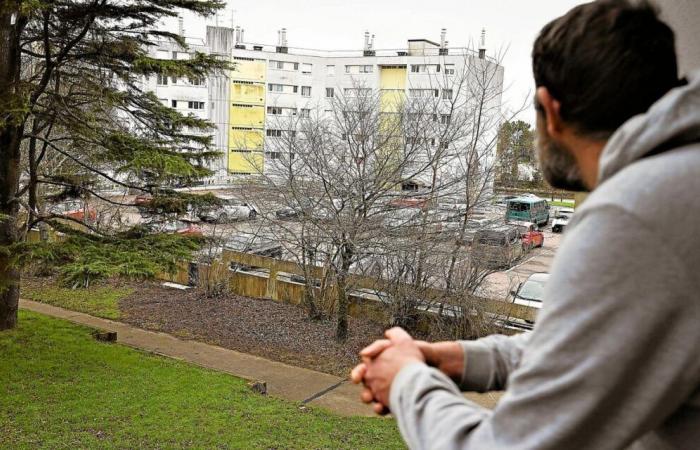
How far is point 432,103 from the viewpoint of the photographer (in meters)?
Result: 11.8

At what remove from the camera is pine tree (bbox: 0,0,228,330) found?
7.86 m

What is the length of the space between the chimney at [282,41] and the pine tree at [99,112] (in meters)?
22.7

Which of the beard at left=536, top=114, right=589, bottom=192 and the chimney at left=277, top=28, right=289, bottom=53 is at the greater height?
the chimney at left=277, top=28, right=289, bottom=53

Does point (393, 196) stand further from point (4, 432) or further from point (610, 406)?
point (610, 406)

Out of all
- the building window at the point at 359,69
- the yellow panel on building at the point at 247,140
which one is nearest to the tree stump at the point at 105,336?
the yellow panel on building at the point at 247,140

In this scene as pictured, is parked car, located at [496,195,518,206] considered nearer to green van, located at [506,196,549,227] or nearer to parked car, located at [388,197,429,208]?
parked car, located at [388,197,429,208]

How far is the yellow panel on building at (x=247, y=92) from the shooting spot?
1217 inches

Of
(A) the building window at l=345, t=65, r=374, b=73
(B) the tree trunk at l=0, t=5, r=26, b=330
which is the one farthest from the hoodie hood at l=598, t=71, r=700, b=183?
(A) the building window at l=345, t=65, r=374, b=73

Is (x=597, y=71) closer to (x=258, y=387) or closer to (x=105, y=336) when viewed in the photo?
(x=258, y=387)

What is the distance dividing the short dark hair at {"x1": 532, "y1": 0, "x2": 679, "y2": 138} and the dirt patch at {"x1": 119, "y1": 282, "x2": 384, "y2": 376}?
9191 mm

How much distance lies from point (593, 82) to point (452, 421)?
1.53ft

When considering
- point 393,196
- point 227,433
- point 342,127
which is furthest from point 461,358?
point 342,127

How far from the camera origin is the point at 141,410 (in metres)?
7.14

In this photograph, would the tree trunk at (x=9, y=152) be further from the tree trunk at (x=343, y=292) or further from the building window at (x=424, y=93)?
the building window at (x=424, y=93)
